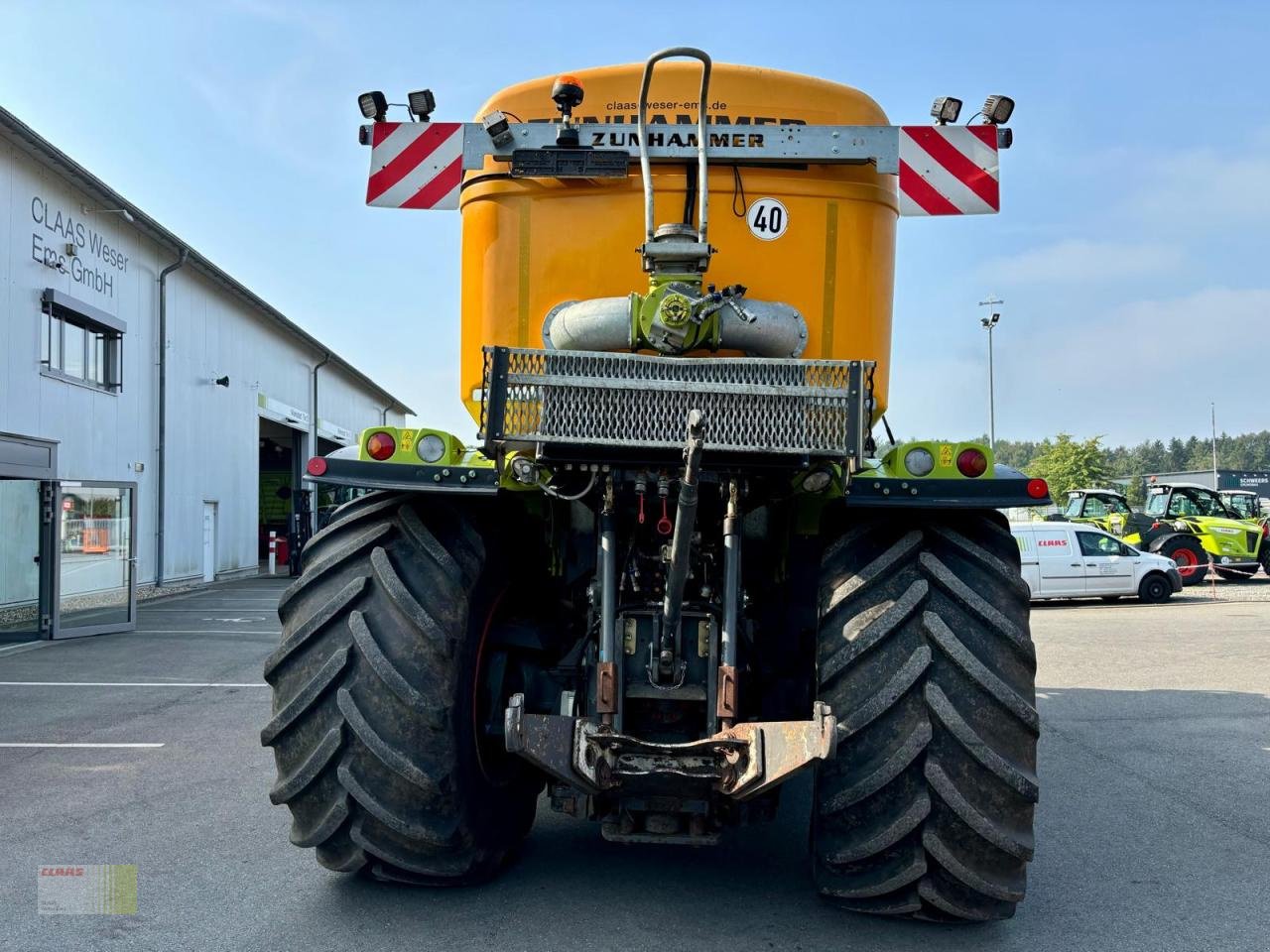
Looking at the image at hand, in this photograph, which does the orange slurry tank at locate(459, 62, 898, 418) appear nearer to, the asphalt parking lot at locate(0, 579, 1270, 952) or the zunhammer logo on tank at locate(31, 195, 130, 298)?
the asphalt parking lot at locate(0, 579, 1270, 952)

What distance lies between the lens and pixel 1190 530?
83.0ft

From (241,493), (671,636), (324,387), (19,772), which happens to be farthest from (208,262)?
(671,636)

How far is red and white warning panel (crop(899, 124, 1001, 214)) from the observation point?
448 centimetres

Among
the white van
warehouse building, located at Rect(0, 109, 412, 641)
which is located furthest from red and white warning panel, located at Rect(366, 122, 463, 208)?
the white van

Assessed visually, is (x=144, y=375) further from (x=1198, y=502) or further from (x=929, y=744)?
(x=1198, y=502)

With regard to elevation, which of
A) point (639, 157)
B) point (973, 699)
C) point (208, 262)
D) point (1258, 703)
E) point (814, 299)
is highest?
point (208, 262)

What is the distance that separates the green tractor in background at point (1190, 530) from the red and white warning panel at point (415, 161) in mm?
22356

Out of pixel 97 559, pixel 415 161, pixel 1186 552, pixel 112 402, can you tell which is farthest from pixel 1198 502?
pixel 415 161

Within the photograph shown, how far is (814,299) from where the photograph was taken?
4156mm

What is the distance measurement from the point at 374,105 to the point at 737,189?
1.67 meters

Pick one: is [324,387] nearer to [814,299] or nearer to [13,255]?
[13,255]

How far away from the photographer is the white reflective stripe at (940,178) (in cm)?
448

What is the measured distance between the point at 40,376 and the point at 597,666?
49.9ft

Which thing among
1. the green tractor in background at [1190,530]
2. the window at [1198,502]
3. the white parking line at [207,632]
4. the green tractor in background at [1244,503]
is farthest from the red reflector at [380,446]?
the green tractor in background at [1244,503]
